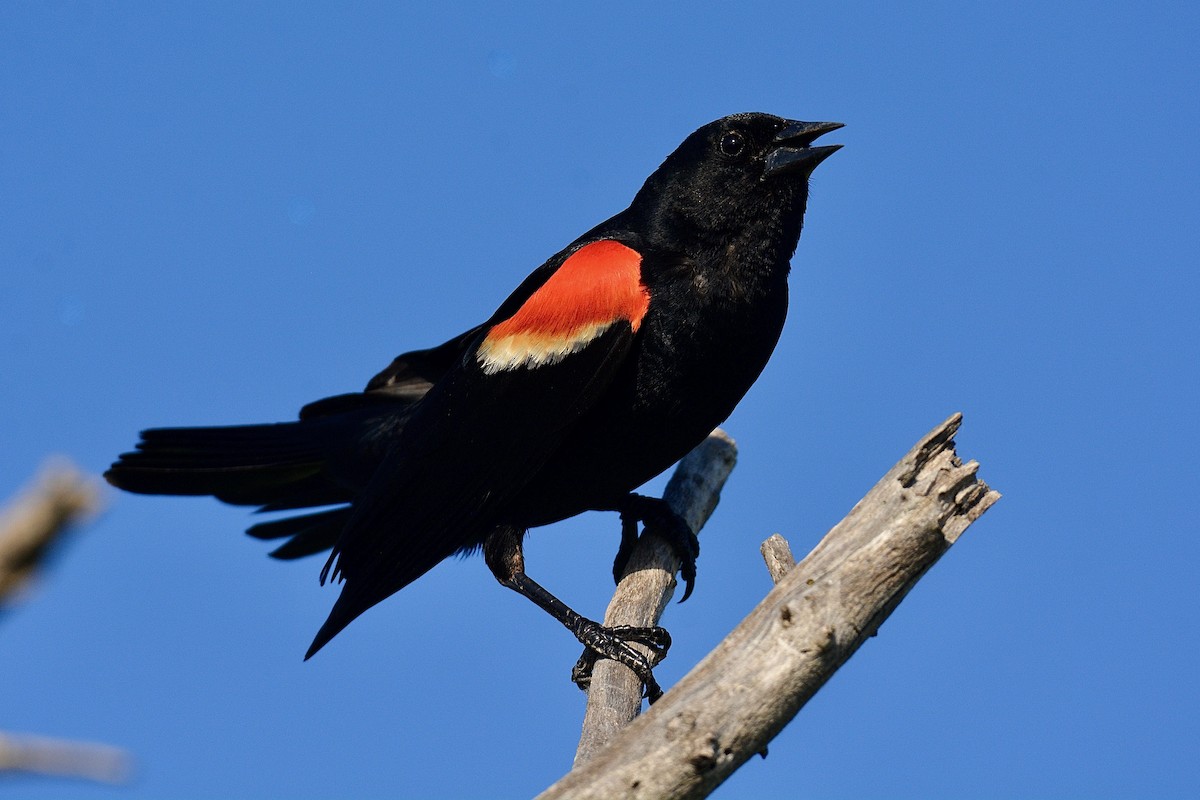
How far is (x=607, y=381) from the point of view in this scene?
16.5ft

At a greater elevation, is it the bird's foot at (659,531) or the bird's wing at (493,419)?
the bird's wing at (493,419)

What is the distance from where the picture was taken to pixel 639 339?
5.03m

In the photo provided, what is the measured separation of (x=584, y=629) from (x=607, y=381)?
3.63ft

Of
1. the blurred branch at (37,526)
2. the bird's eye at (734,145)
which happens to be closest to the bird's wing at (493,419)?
the bird's eye at (734,145)

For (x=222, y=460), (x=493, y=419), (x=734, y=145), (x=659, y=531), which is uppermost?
(x=222, y=460)

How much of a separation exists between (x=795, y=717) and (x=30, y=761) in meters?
2.56

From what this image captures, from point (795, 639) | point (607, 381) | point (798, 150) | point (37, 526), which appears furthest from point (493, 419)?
point (37, 526)

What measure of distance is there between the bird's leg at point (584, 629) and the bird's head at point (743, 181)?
1.72 metres

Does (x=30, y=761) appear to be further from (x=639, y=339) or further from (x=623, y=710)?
(x=639, y=339)

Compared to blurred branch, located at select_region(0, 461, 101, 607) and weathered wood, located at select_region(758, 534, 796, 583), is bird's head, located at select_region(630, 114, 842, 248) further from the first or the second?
blurred branch, located at select_region(0, 461, 101, 607)

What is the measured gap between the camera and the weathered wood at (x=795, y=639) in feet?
9.25

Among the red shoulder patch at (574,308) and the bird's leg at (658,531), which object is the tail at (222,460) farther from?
the bird's leg at (658,531)

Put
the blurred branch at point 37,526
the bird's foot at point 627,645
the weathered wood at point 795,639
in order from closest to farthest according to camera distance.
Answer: the blurred branch at point 37,526
the weathered wood at point 795,639
the bird's foot at point 627,645

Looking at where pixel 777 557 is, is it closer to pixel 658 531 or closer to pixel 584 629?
pixel 584 629
